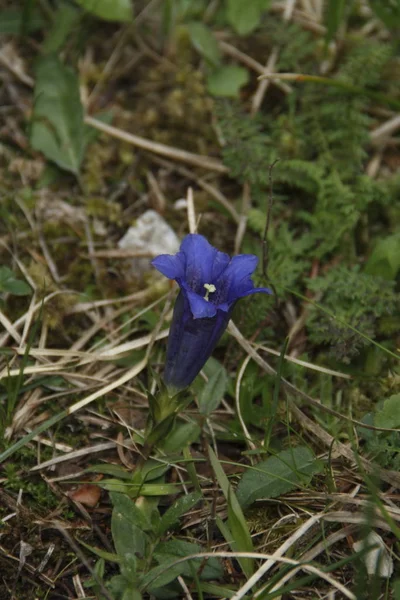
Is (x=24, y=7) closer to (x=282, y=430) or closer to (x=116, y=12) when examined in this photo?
(x=116, y=12)

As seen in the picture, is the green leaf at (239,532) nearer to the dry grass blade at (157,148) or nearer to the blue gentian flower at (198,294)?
the blue gentian flower at (198,294)

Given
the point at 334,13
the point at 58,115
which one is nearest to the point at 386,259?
the point at 334,13

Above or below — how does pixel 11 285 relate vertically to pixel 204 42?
below

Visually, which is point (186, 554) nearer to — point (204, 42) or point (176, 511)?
point (176, 511)

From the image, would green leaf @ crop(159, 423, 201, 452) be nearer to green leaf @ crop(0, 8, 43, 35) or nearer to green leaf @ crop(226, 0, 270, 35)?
green leaf @ crop(226, 0, 270, 35)

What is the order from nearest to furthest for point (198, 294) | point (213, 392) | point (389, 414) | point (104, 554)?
point (104, 554) < point (198, 294) < point (389, 414) < point (213, 392)

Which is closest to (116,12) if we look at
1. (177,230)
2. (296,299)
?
(177,230)

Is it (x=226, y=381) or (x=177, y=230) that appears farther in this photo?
(x=177, y=230)
